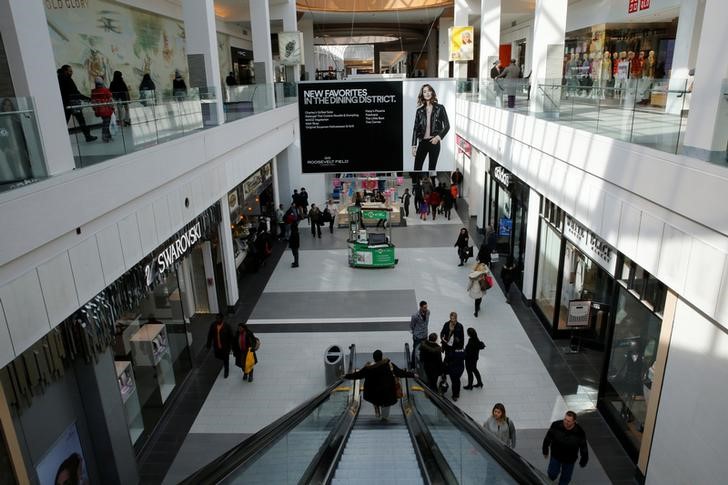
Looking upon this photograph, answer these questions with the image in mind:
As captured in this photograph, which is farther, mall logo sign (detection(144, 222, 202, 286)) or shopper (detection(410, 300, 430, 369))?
shopper (detection(410, 300, 430, 369))

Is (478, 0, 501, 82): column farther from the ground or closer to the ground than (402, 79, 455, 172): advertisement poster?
farther from the ground

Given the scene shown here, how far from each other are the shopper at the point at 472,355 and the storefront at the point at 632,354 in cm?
207

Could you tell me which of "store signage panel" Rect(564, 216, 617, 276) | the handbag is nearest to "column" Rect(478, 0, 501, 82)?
"store signage panel" Rect(564, 216, 617, 276)

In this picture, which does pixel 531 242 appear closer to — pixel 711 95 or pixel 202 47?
pixel 711 95

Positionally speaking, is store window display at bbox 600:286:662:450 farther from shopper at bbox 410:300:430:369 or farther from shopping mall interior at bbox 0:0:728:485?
shopper at bbox 410:300:430:369

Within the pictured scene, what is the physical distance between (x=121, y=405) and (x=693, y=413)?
723 centimetres

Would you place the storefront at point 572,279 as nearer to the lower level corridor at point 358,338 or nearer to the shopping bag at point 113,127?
the lower level corridor at point 358,338

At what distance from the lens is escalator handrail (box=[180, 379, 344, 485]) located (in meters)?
3.72

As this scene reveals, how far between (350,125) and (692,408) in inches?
466

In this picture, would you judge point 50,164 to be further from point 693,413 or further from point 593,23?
point 593,23

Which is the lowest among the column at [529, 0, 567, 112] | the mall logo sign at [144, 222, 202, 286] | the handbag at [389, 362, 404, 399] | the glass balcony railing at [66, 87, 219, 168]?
the handbag at [389, 362, 404, 399]

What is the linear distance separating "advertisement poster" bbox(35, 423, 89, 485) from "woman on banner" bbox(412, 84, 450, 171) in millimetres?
11949

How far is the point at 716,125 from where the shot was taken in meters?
5.29

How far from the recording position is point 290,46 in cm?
2164
